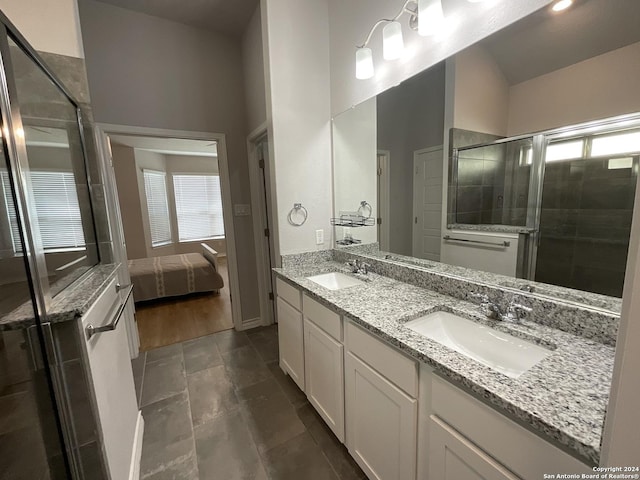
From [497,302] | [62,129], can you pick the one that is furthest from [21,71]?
[497,302]

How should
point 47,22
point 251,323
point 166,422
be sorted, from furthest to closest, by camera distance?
1. point 251,323
2. point 166,422
3. point 47,22

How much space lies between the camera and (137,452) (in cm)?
151

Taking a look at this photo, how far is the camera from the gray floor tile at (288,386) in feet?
6.34

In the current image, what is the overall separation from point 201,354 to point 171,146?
14.3 ft

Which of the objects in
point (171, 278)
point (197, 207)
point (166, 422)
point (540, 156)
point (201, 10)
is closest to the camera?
point (540, 156)


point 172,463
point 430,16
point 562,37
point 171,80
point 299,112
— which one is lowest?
point 172,463

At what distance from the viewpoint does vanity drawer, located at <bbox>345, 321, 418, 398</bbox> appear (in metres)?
0.99

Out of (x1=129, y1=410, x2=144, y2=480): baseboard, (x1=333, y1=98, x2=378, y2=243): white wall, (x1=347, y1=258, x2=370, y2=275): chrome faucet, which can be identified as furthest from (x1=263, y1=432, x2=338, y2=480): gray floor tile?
(x1=333, y1=98, x2=378, y2=243): white wall

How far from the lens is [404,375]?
1.01 m

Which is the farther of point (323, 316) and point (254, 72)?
point (254, 72)

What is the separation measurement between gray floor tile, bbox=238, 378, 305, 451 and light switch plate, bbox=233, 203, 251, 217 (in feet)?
5.38

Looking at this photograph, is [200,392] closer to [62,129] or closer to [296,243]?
[296,243]

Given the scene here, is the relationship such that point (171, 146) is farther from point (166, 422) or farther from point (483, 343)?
point (483, 343)

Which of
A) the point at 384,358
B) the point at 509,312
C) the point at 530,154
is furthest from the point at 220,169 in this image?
the point at 509,312
